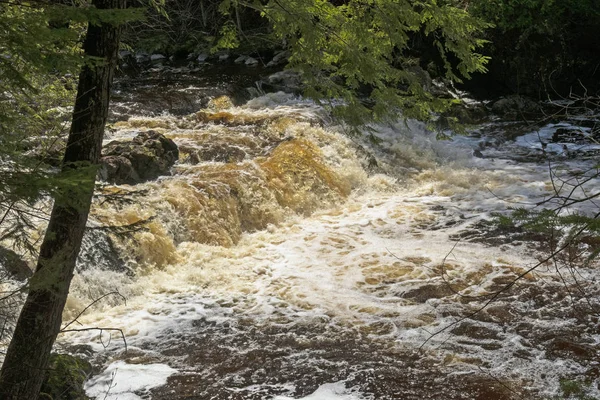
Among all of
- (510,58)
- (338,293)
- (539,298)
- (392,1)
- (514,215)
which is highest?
(510,58)

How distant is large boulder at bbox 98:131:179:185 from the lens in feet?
33.2

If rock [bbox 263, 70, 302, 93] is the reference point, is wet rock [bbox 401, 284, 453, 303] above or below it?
below

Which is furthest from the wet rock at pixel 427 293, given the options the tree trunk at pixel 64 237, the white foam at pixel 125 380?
the tree trunk at pixel 64 237

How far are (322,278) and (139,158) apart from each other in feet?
12.7

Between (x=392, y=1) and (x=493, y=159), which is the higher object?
(x=392, y=1)

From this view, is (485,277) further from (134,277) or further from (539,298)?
(134,277)

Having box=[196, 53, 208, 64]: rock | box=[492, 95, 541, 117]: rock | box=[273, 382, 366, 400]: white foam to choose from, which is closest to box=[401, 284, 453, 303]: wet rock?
box=[273, 382, 366, 400]: white foam

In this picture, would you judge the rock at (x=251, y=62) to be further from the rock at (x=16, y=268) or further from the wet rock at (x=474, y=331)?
the wet rock at (x=474, y=331)

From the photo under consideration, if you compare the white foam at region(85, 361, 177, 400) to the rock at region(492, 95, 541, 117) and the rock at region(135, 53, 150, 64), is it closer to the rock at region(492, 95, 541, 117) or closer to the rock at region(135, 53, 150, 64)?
the rock at region(492, 95, 541, 117)

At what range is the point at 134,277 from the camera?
326 inches

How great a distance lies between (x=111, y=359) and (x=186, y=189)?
4.02 metres

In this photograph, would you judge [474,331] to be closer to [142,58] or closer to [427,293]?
[427,293]

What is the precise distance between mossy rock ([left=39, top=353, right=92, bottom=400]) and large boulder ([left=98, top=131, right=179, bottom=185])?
4.67 m

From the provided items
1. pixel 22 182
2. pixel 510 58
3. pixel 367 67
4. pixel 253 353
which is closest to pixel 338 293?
pixel 253 353
